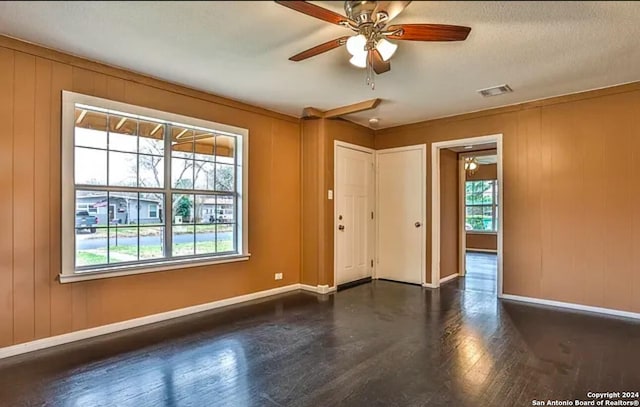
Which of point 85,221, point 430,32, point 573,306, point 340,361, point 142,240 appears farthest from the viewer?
point 573,306

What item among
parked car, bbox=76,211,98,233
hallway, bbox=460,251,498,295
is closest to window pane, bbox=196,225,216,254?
parked car, bbox=76,211,98,233

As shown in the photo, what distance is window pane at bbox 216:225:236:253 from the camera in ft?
14.0

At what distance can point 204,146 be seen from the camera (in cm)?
413

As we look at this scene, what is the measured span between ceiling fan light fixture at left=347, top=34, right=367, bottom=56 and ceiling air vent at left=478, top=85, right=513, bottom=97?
6.88 ft

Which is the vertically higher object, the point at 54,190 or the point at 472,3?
the point at 472,3

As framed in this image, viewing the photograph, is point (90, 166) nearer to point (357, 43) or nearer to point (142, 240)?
point (142, 240)

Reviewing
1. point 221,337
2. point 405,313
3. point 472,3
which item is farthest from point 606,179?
point 221,337

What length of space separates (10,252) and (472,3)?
3.73 m

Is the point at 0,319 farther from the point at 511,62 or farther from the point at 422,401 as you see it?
the point at 511,62

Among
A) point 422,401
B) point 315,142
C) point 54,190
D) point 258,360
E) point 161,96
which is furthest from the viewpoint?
Result: point 315,142

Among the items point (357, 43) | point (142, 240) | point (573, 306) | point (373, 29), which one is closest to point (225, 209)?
point (142, 240)

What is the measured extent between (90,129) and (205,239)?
5.19ft

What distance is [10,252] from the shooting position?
2801 millimetres

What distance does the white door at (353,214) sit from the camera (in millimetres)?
5164
